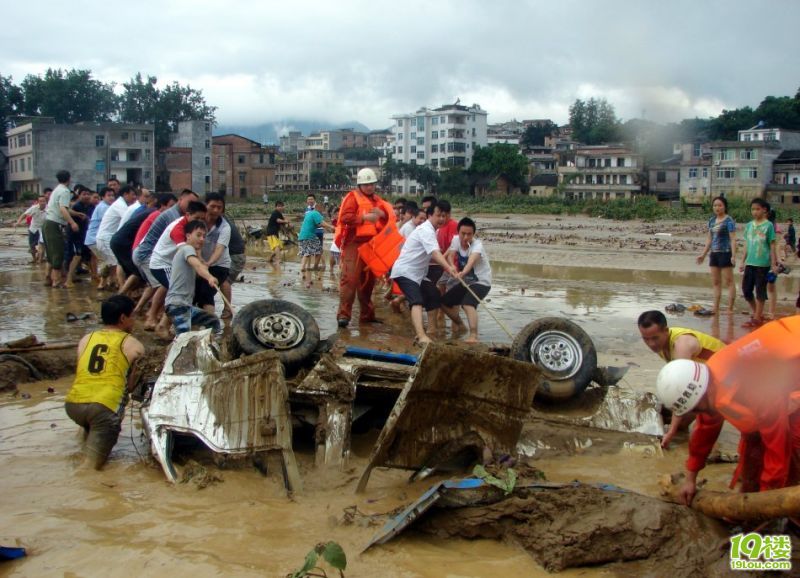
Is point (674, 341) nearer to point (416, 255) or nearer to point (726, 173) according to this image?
point (416, 255)

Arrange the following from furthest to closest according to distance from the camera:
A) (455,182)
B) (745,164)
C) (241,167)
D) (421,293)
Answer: (241,167), (455,182), (745,164), (421,293)

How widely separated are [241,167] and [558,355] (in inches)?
3409

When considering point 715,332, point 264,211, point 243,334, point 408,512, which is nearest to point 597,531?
point 408,512

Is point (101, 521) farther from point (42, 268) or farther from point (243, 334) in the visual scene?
point (42, 268)

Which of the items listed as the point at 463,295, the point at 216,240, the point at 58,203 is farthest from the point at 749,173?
the point at 216,240

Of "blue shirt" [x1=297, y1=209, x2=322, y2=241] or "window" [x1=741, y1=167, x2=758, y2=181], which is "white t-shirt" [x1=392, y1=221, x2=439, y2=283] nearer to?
"blue shirt" [x1=297, y1=209, x2=322, y2=241]

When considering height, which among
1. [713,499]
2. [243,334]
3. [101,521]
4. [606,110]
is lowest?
[101,521]

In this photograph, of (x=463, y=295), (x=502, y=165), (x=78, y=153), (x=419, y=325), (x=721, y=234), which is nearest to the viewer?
(x=419, y=325)

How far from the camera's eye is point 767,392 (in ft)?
13.7

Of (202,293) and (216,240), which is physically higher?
(216,240)

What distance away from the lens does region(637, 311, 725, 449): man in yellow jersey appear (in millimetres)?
5348

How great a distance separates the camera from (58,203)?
13867mm

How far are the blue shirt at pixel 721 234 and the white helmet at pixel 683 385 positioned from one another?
837 cm

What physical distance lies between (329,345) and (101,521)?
2748mm
